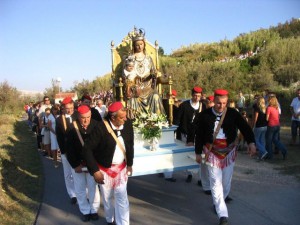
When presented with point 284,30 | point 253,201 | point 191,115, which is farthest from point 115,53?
point 284,30

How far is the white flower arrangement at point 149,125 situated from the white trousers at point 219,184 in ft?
4.36

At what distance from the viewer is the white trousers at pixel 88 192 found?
494 cm

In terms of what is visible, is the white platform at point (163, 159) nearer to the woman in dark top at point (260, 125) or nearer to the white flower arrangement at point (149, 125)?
the white flower arrangement at point (149, 125)

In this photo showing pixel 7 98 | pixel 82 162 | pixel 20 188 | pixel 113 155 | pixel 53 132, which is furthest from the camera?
pixel 7 98

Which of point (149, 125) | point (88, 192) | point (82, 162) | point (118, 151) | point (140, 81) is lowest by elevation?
point (88, 192)

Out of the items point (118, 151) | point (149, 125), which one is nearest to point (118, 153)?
point (118, 151)

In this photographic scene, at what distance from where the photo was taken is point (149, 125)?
5672 mm

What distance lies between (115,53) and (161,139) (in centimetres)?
302

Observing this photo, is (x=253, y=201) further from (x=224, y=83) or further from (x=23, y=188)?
(x=224, y=83)

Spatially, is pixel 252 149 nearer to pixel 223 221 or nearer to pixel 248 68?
pixel 223 221

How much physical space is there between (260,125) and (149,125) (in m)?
4.12

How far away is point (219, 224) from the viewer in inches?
174

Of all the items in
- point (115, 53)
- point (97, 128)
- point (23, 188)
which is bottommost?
point (23, 188)

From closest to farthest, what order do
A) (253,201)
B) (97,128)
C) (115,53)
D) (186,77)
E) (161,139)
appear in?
(97,128) < (253,201) < (161,139) < (115,53) < (186,77)
